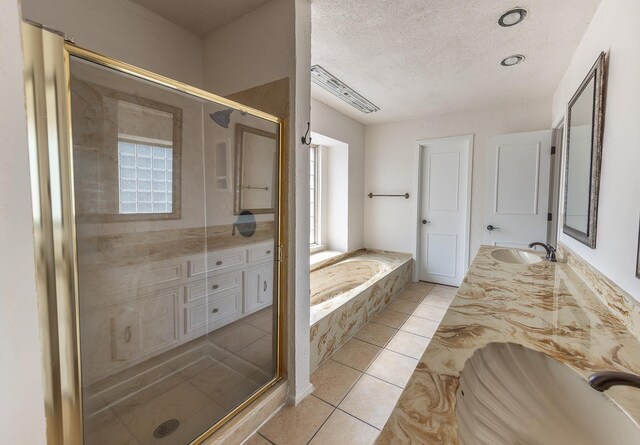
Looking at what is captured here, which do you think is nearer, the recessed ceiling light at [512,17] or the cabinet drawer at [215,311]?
the recessed ceiling light at [512,17]

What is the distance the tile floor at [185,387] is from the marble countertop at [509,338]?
118 centimetres

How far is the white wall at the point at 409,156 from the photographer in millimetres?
3146

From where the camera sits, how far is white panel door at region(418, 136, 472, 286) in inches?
139

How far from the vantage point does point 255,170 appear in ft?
5.65

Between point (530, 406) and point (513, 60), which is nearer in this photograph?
point (530, 406)

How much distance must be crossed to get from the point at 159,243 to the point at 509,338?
5.88 feet

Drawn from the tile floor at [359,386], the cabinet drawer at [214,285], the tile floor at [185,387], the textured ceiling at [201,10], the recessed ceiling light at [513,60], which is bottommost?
the tile floor at [359,386]

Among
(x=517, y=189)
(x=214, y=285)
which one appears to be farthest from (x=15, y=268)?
(x=517, y=189)

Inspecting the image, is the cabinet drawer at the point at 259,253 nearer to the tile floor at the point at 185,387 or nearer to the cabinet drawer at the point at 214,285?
the cabinet drawer at the point at 214,285

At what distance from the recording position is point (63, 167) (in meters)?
0.82

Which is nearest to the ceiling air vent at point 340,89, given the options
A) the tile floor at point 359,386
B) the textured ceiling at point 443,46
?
the textured ceiling at point 443,46

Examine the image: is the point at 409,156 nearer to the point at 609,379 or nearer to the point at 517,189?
the point at 517,189

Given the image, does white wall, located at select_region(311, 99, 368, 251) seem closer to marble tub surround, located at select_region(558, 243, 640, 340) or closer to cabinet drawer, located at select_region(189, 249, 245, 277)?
cabinet drawer, located at select_region(189, 249, 245, 277)

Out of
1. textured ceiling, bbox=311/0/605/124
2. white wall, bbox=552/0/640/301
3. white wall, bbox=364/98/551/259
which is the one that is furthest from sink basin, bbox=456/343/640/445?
white wall, bbox=364/98/551/259
